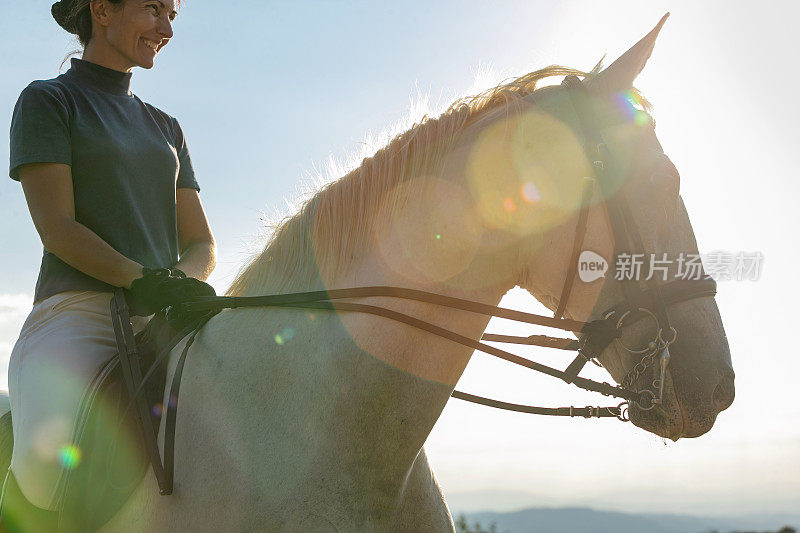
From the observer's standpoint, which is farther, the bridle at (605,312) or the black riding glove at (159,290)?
the black riding glove at (159,290)

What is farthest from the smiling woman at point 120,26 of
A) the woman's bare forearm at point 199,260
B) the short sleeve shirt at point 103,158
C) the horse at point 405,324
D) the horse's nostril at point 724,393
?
the horse's nostril at point 724,393

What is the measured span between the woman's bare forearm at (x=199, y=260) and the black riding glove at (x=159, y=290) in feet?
2.26

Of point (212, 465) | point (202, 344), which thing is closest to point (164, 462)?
point (212, 465)

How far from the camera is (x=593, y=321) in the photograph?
2729mm

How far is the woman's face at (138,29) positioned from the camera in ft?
11.8

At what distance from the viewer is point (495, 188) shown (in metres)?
2.78

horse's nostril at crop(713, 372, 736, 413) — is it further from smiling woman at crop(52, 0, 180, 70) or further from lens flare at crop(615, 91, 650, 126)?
smiling woman at crop(52, 0, 180, 70)

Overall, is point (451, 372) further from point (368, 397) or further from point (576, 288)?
point (576, 288)

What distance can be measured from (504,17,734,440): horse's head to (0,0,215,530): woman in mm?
1653

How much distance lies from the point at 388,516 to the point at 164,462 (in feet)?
3.11

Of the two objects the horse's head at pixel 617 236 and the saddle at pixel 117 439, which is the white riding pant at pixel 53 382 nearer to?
the saddle at pixel 117 439

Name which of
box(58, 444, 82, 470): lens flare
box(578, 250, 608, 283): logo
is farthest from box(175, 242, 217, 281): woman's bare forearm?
box(578, 250, 608, 283): logo

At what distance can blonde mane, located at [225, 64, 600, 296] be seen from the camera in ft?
9.37

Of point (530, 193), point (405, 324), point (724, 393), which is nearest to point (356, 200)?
point (405, 324)
